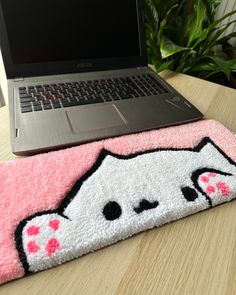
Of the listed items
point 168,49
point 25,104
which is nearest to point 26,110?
point 25,104

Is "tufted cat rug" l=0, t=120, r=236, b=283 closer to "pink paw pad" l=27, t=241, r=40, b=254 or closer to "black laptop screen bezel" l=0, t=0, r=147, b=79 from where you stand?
"pink paw pad" l=27, t=241, r=40, b=254

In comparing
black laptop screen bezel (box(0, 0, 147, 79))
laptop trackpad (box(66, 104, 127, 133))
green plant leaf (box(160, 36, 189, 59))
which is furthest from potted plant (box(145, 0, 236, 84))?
laptop trackpad (box(66, 104, 127, 133))

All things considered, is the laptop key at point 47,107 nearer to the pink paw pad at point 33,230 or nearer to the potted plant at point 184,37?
the pink paw pad at point 33,230

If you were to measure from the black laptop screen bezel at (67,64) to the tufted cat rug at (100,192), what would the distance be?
0.26 meters

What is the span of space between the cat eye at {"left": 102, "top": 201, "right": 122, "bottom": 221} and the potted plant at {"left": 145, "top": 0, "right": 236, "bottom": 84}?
52 centimetres

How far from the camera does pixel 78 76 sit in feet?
1.99

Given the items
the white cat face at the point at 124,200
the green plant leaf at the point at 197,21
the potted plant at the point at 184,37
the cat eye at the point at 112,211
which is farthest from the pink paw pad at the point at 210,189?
the green plant leaf at the point at 197,21

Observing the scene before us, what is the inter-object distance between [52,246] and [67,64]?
44 cm

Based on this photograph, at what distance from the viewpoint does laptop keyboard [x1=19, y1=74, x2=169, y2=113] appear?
50 cm

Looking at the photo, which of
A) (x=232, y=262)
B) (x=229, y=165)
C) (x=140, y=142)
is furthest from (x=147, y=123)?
(x=232, y=262)

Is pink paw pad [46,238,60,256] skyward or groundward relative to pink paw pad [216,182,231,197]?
skyward

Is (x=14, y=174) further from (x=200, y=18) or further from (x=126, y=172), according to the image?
(x=200, y=18)

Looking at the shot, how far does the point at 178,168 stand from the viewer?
389mm

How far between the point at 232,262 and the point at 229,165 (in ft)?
0.51
